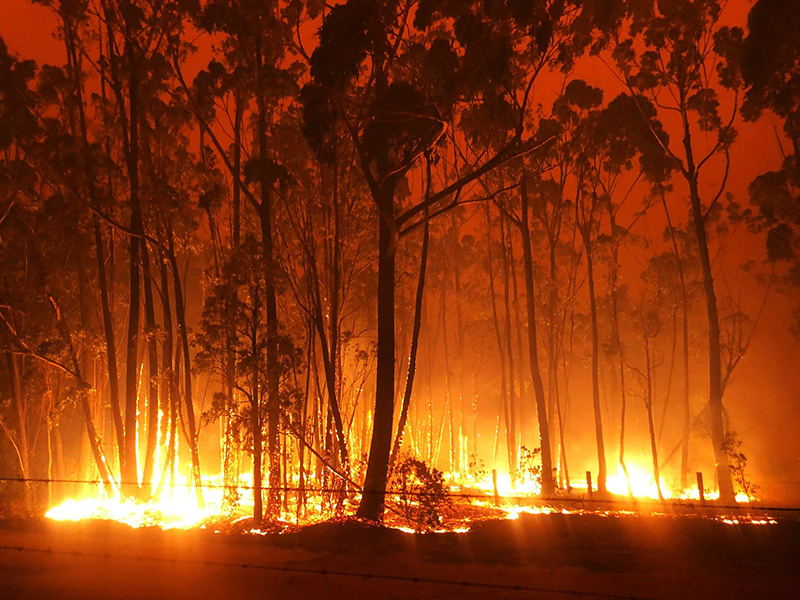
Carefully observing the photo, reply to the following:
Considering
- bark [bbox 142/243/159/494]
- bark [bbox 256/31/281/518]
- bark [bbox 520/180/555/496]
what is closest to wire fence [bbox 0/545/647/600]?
bark [bbox 256/31/281/518]

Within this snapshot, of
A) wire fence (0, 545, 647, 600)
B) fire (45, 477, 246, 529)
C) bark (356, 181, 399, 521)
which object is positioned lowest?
wire fence (0, 545, 647, 600)

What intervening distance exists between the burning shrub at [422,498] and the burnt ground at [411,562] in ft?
2.34

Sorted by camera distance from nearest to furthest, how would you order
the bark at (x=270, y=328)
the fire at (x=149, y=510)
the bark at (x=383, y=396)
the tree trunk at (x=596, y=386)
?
the bark at (x=383, y=396), the bark at (x=270, y=328), the fire at (x=149, y=510), the tree trunk at (x=596, y=386)

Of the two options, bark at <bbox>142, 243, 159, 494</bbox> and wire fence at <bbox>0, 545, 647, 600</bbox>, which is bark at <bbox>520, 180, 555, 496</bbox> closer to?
bark at <bbox>142, 243, 159, 494</bbox>

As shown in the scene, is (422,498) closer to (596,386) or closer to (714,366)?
(714,366)

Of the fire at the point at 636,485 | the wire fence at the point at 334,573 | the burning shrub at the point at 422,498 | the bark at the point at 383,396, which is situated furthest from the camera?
the fire at the point at 636,485

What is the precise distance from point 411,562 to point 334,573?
1.07m

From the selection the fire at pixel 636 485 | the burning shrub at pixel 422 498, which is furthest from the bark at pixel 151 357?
the fire at pixel 636 485

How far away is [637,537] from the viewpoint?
9180 millimetres

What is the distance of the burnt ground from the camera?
21.7 ft

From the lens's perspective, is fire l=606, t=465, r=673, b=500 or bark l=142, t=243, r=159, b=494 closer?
bark l=142, t=243, r=159, b=494

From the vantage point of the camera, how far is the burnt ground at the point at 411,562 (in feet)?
21.7

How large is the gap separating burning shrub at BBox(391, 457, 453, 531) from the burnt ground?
2.34 feet

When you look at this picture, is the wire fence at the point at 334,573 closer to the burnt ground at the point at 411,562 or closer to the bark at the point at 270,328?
the burnt ground at the point at 411,562
